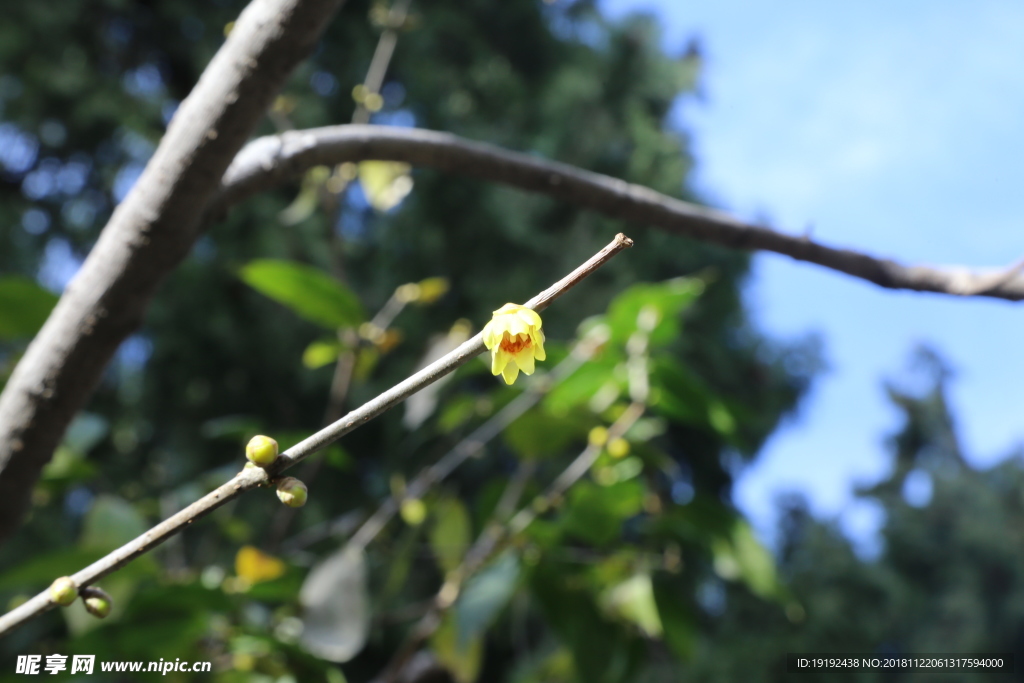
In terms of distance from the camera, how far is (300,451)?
0.59 ft

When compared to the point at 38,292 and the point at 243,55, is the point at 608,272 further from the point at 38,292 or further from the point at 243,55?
the point at 243,55

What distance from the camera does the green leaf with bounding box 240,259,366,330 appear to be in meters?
0.65

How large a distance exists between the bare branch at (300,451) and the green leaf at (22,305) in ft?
1.25

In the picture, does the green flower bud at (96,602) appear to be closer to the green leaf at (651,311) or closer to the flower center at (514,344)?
the flower center at (514,344)

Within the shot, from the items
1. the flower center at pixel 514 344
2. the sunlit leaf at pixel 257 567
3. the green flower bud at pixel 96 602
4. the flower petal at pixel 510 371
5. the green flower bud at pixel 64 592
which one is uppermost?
the flower center at pixel 514 344

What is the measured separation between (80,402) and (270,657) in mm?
339

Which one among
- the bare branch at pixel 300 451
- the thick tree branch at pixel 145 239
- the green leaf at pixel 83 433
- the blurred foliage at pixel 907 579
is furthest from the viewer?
the blurred foliage at pixel 907 579

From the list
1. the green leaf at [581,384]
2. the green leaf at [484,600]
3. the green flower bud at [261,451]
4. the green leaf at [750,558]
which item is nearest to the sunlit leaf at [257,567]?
the green leaf at [484,600]

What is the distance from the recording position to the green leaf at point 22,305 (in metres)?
0.53

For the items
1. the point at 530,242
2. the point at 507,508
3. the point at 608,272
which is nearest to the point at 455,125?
the point at 530,242

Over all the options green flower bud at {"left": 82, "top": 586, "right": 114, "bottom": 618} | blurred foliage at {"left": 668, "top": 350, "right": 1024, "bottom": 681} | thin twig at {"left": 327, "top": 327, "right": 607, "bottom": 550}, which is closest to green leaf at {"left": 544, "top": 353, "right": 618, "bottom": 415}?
thin twig at {"left": 327, "top": 327, "right": 607, "bottom": 550}

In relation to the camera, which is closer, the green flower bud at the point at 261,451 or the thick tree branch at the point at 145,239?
the green flower bud at the point at 261,451

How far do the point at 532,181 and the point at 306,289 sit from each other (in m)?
0.30

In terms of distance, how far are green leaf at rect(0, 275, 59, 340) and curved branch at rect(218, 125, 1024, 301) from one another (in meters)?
0.22
